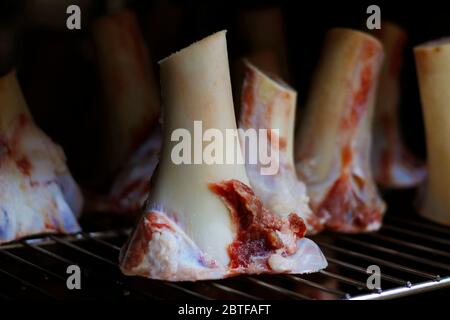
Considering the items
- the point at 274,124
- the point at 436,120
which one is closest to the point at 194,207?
the point at 274,124

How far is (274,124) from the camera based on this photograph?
178cm

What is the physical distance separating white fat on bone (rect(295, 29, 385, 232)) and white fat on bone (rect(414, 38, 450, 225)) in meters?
0.13

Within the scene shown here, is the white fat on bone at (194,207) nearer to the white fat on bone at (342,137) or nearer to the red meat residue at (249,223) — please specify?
the red meat residue at (249,223)

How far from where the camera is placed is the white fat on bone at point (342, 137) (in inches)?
76.7

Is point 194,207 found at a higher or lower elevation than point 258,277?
higher

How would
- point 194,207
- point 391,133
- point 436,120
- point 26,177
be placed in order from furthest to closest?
1. point 391,133
2. point 436,120
3. point 26,177
4. point 194,207

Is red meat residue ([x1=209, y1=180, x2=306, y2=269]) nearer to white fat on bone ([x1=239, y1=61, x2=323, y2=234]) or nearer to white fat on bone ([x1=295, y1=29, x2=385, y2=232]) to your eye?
white fat on bone ([x1=239, y1=61, x2=323, y2=234])

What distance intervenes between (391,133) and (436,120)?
0.36 meters

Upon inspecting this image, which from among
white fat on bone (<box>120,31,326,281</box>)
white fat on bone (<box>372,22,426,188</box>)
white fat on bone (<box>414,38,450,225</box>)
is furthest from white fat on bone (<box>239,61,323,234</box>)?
white fat on bone (<box>372,22,426,188</box>)

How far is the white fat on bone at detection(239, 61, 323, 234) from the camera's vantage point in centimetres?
173

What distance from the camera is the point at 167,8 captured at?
2457 mm

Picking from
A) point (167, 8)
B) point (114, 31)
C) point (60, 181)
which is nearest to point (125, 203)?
point (60, 181)

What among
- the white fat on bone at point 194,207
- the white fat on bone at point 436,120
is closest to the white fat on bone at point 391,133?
the white fat on bone at point 436,120

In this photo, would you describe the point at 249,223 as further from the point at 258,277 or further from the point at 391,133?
the point at 391,133
